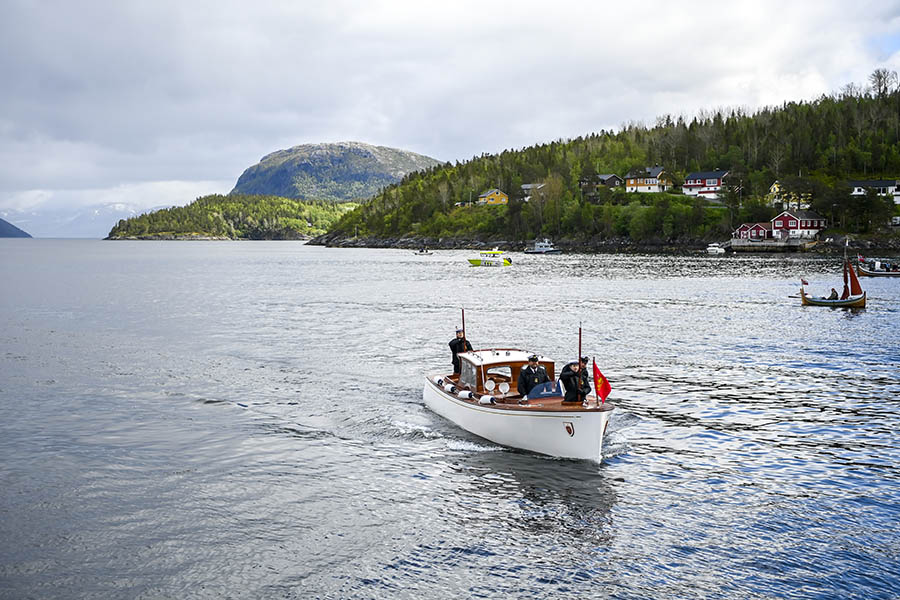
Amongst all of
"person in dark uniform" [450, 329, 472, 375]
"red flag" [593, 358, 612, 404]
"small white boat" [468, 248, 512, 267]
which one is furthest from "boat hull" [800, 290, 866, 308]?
"small white boat" [468, 248, 512, 267]

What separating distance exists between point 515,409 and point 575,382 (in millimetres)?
2456

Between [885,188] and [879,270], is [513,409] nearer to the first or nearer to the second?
[879,270]

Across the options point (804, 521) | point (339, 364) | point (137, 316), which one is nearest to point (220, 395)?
point (339, 364)

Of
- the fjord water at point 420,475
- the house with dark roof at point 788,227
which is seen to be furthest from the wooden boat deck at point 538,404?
the house with dark roof at point 788,227

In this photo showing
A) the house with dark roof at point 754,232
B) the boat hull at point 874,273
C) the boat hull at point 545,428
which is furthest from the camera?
the house with dark roof at point 754,232

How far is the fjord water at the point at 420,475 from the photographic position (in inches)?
635

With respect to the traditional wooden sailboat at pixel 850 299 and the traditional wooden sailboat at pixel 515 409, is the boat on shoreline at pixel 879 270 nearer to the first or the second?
the traditional wooden sailboat at pixel 850 299

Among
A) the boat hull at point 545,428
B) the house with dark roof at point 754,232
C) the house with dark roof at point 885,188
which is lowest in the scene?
the boat hull at point 545,428

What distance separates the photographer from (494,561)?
1669 centimetres

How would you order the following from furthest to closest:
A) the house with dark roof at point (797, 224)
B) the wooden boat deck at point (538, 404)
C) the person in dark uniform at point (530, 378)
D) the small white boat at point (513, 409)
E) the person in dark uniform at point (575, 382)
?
the house with dark roof at point (797, 224) < the person in dark uniform at point (530, 378) < the person in dark uniform at point (575, 382) < the small white boat at point (513, 409) < the wooden boat deck at point (538, 404)

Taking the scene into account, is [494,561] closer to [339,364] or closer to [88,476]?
[88,476]

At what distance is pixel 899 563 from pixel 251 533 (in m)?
16.8

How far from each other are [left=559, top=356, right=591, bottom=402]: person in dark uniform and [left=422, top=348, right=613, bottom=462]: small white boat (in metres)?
0.28

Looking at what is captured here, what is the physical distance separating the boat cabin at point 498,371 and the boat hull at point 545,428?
118cm
